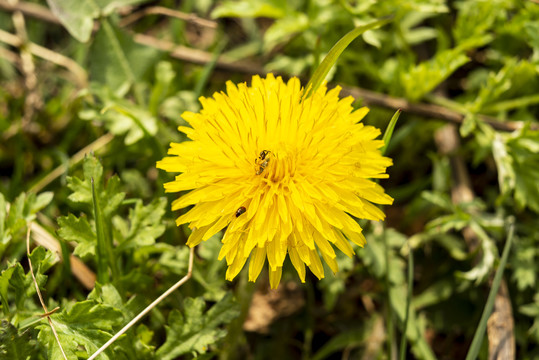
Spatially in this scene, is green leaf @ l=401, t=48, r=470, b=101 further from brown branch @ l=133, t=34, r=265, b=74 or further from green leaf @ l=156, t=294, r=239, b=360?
green leaf @ l=156, t=294, r=239, b=360

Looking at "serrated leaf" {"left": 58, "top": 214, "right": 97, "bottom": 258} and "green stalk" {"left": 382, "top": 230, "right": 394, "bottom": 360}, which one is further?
"green stalk" {"left": 382, "top": 230, "right": 394, "bottom": 360}

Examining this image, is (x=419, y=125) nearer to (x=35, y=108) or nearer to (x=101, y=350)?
(x=101, y=350)

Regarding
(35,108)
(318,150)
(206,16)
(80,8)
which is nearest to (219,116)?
(318,150)

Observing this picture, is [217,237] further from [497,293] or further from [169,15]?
[169,15]

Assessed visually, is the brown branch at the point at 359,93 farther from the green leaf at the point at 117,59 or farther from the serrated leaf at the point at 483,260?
the serrated leaf at the point at 483,260

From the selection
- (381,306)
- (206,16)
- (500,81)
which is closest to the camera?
(500,81)

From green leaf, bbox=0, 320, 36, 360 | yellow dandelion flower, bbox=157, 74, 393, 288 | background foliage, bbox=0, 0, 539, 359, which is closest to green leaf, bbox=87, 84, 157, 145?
background foliage, bbox=0, 0, 539, 359

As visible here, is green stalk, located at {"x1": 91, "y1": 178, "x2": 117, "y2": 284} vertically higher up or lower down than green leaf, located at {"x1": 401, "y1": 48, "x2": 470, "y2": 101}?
lower down

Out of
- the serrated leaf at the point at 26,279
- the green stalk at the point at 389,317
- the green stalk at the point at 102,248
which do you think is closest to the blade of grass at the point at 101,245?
the green stalk at the point at 102,248
